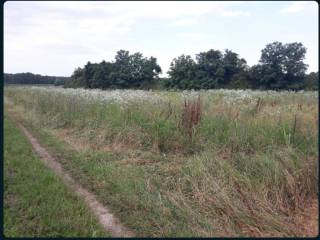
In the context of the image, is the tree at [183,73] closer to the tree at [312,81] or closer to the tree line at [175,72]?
the tree line at [175,72]

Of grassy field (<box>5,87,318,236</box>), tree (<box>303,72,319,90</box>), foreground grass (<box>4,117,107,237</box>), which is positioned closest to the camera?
foreground grass (<box>4,117,107,237</box>)

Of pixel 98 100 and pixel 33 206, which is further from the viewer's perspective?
pixel 98 100

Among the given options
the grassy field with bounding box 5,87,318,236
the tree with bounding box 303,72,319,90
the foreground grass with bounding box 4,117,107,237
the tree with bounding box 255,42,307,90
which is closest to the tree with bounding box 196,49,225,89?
the tree with bounding box 255,42,307,90

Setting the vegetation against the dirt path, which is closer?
the dirt path

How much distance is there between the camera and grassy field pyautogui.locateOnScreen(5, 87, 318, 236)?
3684 mm

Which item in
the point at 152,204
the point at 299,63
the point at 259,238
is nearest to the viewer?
the point at 259,238

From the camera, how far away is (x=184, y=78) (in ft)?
110

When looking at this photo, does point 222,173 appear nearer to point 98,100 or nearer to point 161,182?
point 161,182

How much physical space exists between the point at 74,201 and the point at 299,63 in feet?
16.1

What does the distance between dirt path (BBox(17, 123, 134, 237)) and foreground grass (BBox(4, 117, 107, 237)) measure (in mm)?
110

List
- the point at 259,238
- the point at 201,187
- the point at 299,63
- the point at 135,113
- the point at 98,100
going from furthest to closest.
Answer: the point at 98,100
the point at 135,113
the point at 299,63
the point at 201,187
the point at 259,238

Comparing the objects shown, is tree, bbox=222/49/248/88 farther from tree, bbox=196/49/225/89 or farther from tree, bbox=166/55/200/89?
tree, bbox=166/55/200/89

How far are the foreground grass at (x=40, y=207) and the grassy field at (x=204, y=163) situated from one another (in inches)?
16.6

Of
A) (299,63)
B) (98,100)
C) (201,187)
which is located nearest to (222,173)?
(201,187)
